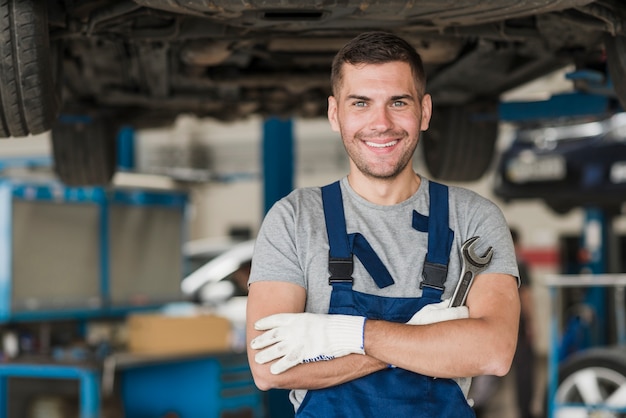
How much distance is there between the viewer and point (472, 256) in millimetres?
1777

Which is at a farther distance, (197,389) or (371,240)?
(197,389)

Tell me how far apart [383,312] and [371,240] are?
0.46 feet

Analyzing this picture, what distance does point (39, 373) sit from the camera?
4.46 meters

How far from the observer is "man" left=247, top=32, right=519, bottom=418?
171cm

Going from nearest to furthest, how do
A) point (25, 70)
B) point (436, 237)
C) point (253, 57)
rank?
point (436, 237) < point (25, 70) < point (253, 57)

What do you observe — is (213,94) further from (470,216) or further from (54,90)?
(470,216)

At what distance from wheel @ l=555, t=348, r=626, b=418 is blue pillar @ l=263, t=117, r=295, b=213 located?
1.90 m

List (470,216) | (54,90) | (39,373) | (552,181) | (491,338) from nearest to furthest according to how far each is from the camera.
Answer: (491,338) < (470,216) < (54,90) < (39,373) < (552,181)

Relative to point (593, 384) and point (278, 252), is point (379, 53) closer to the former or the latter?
point (278, 252)

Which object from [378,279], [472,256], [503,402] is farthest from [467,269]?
[503,402]

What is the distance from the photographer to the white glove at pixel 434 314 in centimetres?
175

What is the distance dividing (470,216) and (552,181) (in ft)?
14.8

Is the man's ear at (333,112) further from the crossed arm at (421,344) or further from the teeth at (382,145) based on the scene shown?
the crossed arm at (421,344)

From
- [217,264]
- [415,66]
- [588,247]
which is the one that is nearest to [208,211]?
[217,264]
